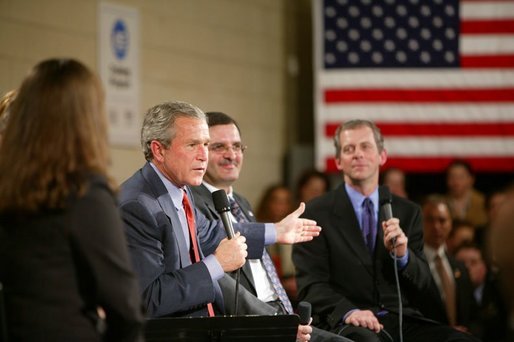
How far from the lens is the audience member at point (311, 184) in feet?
28.1

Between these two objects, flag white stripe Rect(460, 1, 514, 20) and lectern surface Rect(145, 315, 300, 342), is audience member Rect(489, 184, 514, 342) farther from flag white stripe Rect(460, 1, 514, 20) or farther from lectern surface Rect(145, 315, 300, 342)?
flag white stripe Rect(460, 1, 514, 20)

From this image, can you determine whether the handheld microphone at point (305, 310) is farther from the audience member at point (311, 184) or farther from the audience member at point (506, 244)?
the audience member at point (311, 184)

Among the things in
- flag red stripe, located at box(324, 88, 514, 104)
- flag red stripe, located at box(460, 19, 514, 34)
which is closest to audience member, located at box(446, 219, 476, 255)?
flag red stripe, located at box(324, 88, 514, 104)

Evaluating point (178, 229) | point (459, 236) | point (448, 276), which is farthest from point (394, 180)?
point (178, 229)

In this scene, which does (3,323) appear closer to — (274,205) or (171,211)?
(171,211)

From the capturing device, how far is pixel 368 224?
5.19 m

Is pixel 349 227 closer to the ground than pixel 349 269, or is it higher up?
higher up

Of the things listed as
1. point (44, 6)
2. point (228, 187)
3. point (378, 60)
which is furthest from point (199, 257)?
point (378, 60)

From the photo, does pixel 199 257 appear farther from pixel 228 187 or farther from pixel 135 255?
pixel 228 187

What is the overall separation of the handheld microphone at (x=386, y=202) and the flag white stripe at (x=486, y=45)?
4.52 meters

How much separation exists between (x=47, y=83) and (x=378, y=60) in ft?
23.2

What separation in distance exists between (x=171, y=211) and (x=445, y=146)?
588cm

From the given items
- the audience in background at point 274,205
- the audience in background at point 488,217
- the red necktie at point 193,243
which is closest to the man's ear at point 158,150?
the red necktie at point 193,243

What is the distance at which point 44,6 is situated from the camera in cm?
750
